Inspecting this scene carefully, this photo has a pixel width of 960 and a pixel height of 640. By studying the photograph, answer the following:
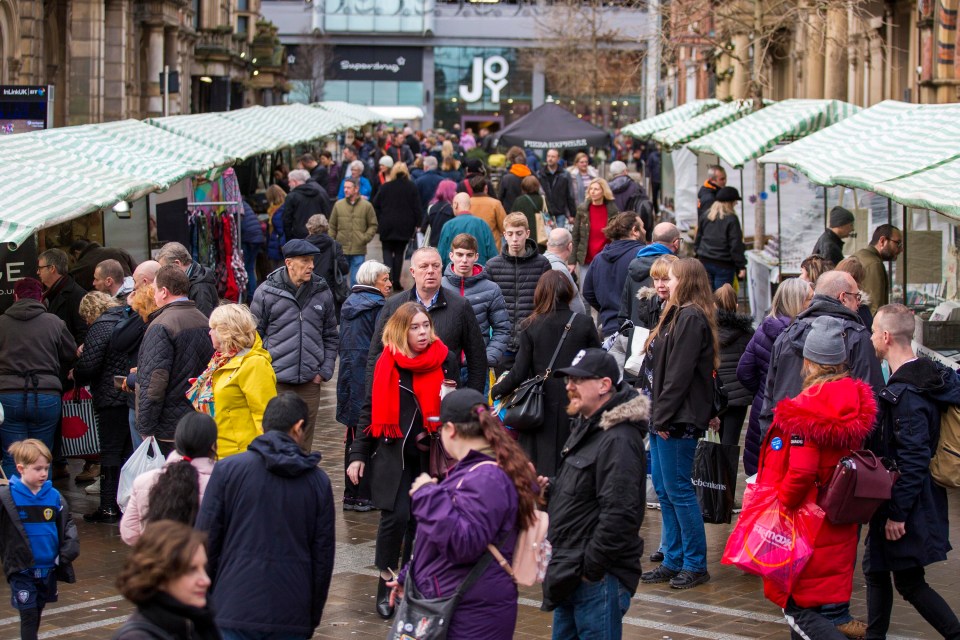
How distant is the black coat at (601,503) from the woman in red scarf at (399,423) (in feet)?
5.97

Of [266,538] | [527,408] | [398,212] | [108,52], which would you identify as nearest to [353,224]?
[398,212]

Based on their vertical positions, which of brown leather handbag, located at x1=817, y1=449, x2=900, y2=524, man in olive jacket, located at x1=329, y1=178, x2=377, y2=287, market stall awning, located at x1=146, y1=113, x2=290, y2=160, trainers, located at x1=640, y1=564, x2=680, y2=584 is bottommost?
trainers, located at x1=640, y1=564, x2=680, y2=584

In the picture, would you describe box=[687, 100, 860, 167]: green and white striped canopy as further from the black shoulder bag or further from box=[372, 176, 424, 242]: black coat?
the black shoulder bag

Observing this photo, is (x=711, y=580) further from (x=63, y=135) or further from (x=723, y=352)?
(x=63, y=135)

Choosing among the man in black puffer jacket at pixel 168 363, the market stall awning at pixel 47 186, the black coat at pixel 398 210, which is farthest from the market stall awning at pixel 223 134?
the man in black puffer jacket at pixel 168 363

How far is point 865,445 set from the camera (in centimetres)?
713

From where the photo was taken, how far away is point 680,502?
858 centimetres

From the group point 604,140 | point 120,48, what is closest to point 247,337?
point 604,140

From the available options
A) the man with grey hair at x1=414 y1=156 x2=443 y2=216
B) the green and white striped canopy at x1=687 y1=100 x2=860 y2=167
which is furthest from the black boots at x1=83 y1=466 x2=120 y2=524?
the man with grey hair at x1=414 y1=156 x2=443 y2=216

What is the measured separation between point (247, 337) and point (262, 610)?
2558mm

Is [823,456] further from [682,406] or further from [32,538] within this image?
[32,538]

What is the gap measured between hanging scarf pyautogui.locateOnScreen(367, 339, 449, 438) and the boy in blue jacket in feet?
5.67

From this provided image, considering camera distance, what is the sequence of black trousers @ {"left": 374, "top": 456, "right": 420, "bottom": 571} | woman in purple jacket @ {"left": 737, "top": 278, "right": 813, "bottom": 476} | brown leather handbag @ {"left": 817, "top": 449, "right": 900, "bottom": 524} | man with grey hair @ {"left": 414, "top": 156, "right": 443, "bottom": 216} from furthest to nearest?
man with grey hair @ {"left": 414, "top": 156, "right": 443, "bottom": 216} < woman in purple jacket @ {"left": 737, "top": 278, "right": 813, "bottom": 476} < black trousers @ {"left": 374, "top": 456, "right": 420, "bottom": 571} < brown leather handbag @ {"left": 817, "top": 449, "right": 900, "bottom": 524}

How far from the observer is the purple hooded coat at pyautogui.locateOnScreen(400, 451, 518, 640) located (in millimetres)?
5332
